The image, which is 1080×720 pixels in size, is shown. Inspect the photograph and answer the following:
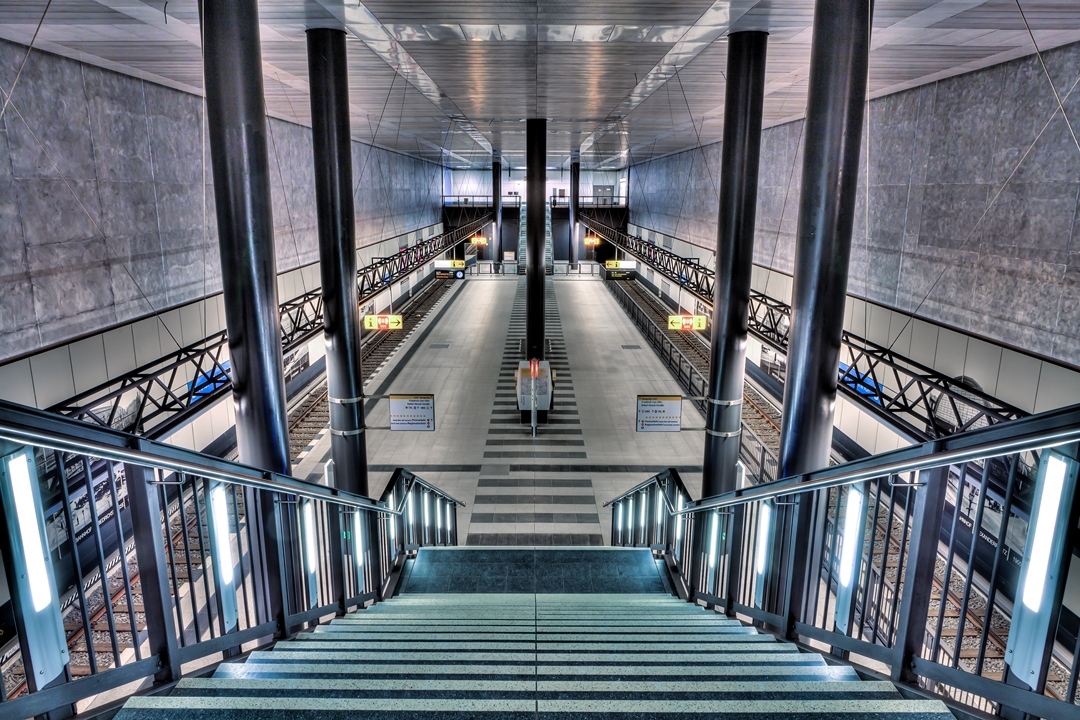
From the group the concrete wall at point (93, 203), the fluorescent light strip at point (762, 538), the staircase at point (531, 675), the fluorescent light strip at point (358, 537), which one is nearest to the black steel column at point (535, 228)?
the concrete wall at point (93, 203)

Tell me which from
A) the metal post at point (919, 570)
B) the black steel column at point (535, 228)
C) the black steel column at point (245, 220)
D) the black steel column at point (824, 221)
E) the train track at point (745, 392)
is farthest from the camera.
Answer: the black steel column at point (535, 228)

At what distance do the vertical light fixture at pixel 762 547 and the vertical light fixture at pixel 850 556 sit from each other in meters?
1.30

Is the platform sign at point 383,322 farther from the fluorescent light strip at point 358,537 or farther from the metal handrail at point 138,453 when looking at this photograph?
the metal handrail at point 138,453

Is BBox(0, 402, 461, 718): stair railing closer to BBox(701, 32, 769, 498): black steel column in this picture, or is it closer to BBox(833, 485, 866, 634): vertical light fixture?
BBox(833, 485, 866, 634): vertical light fixture

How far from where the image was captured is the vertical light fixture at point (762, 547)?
4.29 m

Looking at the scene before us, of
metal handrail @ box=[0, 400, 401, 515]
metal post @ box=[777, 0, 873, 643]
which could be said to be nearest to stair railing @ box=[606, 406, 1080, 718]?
metal post @ box=[777, 0, 873, 643]

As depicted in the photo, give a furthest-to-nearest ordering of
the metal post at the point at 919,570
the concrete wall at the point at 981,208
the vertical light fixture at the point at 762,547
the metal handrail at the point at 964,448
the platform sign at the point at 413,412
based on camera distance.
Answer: the platform sign at the point at 413,412 < the concrete wall at the point at 981,208 < the vertical light fixture at the point at 762,547 < the metal post at the point at 919,570 < the metal handrail at the point at 964,448

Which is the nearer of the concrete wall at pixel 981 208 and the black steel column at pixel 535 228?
the concrete wall at pixel 981 208

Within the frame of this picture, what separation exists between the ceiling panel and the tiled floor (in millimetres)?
7027

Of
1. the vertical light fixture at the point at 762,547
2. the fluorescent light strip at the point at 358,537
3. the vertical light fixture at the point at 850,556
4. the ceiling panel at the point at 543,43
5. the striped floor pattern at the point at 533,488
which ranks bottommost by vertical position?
the striped floor pattern at the point at 533,488

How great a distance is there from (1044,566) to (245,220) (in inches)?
239

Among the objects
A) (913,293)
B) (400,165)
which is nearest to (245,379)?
(913,293)

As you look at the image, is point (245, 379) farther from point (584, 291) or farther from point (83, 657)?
point (584, 291)

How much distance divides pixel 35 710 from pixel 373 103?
15.7 meters
